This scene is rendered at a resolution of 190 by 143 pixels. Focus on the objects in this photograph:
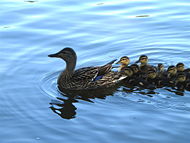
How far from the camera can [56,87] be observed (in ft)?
25.9

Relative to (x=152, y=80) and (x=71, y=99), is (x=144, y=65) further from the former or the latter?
(x=71, y=99)

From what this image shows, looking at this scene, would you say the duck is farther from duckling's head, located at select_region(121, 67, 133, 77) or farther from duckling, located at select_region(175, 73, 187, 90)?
duckling's head, located at select_region(121, 67, 133, 77)

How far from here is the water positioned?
20.4 ft

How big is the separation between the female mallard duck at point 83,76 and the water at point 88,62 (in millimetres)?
228

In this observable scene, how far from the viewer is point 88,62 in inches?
343

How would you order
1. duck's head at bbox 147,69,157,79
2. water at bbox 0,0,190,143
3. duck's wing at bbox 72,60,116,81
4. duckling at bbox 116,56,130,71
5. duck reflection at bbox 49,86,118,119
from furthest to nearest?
1. duckling at bbox 116,56,130,71
2. duck's wing at bbox 72,60,116,81
3. duck's head at bbox 147,69,157,79
4. duck reflection at bbox 49,86,118,119
5. water at bbox 0,0,190,143

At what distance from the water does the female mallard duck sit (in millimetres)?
228

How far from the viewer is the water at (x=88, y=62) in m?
6.23

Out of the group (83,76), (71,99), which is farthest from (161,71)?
(71,99)

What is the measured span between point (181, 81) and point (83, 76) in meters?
1.56

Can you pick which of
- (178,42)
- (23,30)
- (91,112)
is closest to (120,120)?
(91,112)

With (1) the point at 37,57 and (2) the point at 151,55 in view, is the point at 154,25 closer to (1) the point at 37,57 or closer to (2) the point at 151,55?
(2) the point at 151,55

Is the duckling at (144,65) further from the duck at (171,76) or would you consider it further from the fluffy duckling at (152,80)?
the duck at (171,76)

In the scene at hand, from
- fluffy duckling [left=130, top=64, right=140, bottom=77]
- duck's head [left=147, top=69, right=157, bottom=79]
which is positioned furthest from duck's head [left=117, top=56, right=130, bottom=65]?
duck's head [left=147, top=69, right=157, bottom=79]
